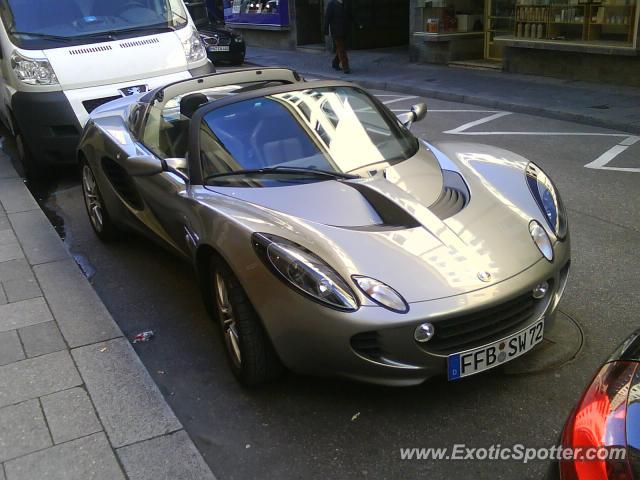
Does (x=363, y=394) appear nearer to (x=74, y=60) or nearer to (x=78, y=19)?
(x=74, y=60)

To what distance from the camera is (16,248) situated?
5477mm

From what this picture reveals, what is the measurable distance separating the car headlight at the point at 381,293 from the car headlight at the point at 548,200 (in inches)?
40.5

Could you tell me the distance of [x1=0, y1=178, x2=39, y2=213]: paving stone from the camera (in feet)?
21.3

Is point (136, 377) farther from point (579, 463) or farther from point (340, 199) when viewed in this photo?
A: point (579, 463)

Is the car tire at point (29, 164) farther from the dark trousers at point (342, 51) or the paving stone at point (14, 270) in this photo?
the dark trousers at point (342, 51)

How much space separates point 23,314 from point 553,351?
3200 millimetres

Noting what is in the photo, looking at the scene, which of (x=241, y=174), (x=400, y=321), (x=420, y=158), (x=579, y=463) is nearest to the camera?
(x=579, y=463)

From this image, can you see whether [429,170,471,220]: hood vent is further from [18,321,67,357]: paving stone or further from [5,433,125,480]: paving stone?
[18,321,67,357]: paving stone

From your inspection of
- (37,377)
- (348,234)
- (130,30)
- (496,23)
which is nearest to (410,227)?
(348,234)

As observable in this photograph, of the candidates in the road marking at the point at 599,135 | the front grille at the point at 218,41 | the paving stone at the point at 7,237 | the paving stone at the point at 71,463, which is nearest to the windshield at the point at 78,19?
the paving stone at the point at 7,237

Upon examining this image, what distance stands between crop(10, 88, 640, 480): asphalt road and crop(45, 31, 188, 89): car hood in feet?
9.22

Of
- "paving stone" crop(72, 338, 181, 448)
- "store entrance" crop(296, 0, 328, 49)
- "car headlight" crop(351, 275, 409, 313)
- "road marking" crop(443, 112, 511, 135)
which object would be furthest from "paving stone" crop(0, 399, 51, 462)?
"store entrance" crop(296, 0, 328, 49)

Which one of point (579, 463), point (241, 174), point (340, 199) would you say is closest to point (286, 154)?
point (241, 174)

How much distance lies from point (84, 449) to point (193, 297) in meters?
1.72
